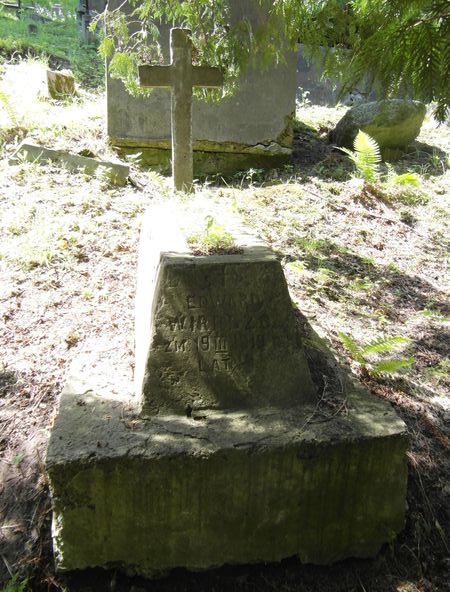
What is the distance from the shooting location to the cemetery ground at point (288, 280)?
2719 mm

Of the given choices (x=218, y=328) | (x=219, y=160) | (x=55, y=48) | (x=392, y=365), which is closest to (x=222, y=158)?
(x=219, y=160)

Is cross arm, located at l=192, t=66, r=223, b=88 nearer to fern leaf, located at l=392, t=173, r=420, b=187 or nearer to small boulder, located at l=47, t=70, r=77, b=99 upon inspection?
fern leaf, located at l=392, t=173, r=420, b=187

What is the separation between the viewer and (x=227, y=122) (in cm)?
833

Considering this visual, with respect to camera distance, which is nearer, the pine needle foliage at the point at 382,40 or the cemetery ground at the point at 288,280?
the pine needle foliage at the point at 382,40

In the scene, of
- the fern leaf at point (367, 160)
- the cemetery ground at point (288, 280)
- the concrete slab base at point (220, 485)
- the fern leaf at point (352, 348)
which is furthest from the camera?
the fern leaf at point (367, 160)

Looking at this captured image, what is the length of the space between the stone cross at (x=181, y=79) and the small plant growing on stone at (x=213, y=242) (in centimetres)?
314

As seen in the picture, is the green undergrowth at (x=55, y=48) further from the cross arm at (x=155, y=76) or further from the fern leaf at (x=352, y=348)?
the fern leaf at (x=352, y=348)

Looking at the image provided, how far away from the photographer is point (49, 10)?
25156mm

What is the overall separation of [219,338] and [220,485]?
2.27 ft

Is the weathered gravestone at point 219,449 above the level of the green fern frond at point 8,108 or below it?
below

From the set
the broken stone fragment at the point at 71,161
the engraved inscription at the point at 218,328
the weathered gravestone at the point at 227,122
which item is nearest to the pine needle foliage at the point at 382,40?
the engraved inscription at the point at 218,328

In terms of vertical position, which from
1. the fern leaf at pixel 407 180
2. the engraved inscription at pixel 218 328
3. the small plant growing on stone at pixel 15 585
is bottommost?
the small plant growing on stone at pixel 15 585

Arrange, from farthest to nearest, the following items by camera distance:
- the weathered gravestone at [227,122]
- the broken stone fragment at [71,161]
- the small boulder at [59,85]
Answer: the small boulder at [59,85] → the weathered gravestone at [227,122] → the broken stone fragment at [71,161]

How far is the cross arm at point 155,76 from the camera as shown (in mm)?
5661
